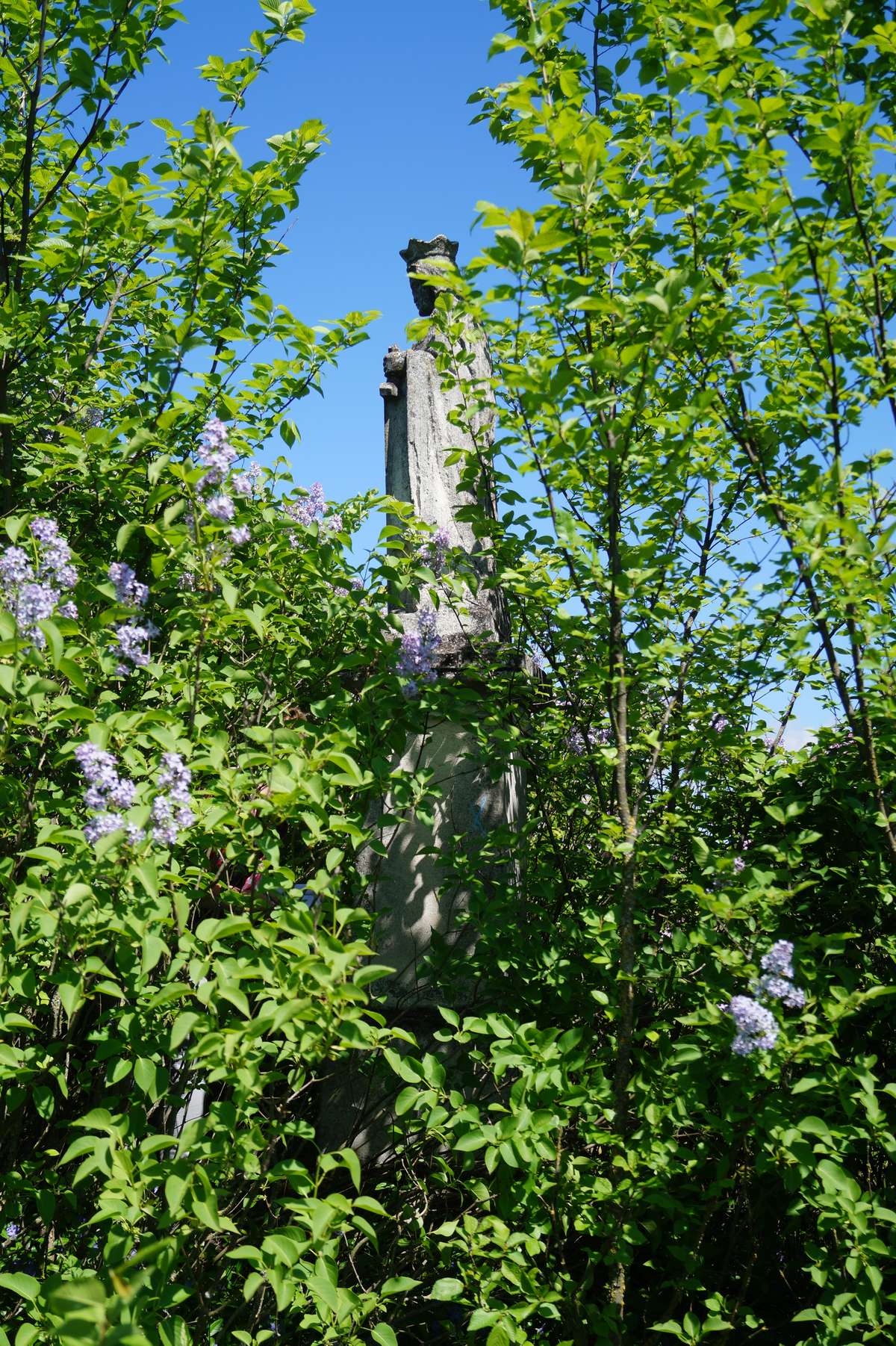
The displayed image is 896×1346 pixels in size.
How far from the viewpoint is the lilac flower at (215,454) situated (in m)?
2.06

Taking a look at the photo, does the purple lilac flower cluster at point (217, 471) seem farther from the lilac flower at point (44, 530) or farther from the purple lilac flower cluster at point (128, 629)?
the lilac flower at point (44, 530)

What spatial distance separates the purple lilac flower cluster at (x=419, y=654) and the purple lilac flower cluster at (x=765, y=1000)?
116 cm

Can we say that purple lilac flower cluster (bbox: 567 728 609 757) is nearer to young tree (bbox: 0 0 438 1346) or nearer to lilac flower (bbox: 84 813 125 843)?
young tree (bbox: 0 0 438 1346)

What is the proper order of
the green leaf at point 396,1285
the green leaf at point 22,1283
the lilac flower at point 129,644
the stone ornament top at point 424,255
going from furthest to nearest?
the stone ornament top at point 424,255
the lilac flower at point 129,644
the green leaf at point 396,1285
the green leaf at point 22,1283

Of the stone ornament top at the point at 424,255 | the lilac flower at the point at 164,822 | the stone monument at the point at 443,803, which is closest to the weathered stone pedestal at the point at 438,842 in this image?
the stone monument at the point at 443,803

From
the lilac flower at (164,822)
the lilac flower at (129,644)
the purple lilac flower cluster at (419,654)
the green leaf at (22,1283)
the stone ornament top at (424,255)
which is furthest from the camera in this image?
the stone ornament top at (424,255)

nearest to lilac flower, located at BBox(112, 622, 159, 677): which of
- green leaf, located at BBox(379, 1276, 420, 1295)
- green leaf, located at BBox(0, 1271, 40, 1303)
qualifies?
green leaf, located at BBox(0, 1271, 40, 1303)

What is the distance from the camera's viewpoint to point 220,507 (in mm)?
2064

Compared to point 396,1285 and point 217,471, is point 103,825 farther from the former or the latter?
point 396,1285

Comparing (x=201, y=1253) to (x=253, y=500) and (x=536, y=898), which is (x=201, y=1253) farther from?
(x=253, y=500)

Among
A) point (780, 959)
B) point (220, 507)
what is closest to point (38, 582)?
point (220, 507)

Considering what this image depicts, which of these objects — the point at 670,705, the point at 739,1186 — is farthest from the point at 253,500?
the point at 739,1186

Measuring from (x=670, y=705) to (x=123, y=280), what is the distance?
2196 millimetres

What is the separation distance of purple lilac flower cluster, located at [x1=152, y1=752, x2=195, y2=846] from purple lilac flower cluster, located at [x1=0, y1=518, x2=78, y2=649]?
36 cm
